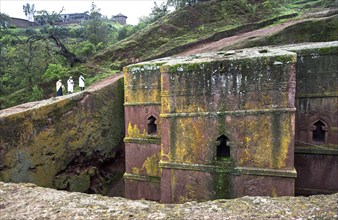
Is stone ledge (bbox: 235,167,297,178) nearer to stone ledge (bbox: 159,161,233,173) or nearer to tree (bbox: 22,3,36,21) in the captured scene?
stone ledge (bbox: 159,161,233,173)

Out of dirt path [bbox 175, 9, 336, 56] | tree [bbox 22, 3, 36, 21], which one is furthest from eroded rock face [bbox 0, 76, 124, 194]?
tree [bbox 22, 3, 36, 21]

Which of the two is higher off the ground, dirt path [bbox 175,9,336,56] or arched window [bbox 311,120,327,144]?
dirt path [bbox 175,9,336,56]

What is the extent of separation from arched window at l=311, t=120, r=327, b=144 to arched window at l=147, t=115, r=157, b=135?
4.09 m

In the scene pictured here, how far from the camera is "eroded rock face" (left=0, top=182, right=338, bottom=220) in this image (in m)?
2.77

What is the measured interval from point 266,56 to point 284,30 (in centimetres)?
530

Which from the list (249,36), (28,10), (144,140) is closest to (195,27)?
(249,36)

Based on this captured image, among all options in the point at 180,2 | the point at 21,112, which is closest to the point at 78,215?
the point at 21,112

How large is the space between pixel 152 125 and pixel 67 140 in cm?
248

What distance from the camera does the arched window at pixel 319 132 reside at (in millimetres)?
6941

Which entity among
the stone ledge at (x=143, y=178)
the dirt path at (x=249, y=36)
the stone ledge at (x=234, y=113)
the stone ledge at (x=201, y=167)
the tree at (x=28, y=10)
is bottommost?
the stone ledge at (x=143, y=178)

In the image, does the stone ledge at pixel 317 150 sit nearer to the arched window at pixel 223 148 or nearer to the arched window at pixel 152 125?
the arched window at pixel 223 148

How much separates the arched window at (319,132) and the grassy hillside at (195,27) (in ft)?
27.7

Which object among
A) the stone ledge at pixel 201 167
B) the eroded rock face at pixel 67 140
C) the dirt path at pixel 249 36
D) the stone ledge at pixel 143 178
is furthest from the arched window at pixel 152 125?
the dirt path at pixel 249 36

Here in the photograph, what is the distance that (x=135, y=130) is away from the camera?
A: 27.6 ft
